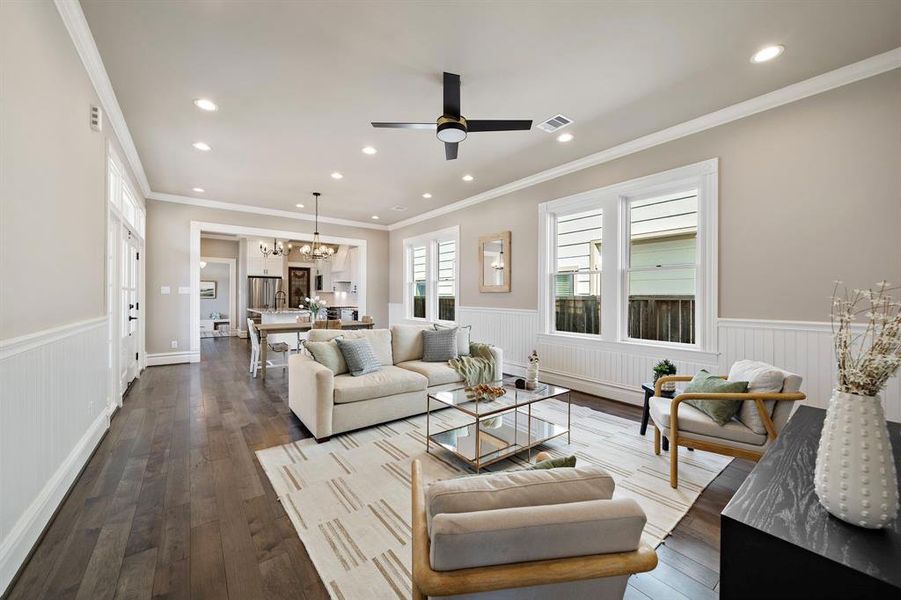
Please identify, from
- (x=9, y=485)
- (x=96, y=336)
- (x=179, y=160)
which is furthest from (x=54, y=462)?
(x=179, y=160)

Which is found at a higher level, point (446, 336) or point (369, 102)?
point (369, 102)

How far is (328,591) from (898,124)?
4.55 metres

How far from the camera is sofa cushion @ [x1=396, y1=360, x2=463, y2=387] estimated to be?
152 inches

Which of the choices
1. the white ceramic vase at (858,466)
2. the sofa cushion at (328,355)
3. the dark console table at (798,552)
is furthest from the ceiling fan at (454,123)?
the dark console table at (798,552)

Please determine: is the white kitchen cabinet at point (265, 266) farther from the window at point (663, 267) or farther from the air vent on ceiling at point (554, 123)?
the window at point (663, 267)

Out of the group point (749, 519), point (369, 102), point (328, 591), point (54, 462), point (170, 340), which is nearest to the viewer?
point (749, 519)

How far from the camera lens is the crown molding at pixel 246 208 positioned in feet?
20.1

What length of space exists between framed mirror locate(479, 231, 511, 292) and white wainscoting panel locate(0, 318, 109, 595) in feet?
15.1

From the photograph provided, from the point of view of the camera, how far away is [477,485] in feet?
3.26

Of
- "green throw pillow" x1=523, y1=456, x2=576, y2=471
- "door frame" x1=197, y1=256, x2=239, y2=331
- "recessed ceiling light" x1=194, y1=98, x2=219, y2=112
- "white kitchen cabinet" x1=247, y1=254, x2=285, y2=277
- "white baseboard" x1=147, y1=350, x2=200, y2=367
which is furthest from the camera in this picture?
"door frame" x1=197, y1=256, x2=239, y2=331

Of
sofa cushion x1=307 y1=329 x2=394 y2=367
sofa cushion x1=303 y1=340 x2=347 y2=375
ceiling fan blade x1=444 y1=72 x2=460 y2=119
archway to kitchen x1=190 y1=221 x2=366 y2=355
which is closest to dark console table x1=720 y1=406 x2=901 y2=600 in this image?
ceiling fan blade x1=444 y1=72 x2=460 y2=119

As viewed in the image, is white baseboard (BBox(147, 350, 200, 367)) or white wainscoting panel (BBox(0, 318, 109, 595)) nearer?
white wainscoting panel (BBox(0, 318, 109, 595))

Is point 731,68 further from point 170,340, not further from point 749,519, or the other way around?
point 170,340

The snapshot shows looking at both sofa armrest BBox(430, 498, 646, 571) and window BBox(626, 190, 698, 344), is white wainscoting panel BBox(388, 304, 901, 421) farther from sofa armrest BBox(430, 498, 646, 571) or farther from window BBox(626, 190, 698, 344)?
sofa armrest BBox(430, 498, 646, 571)
